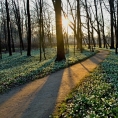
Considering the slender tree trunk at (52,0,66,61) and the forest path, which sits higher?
the slender tree trunk at (52,0,66,61)

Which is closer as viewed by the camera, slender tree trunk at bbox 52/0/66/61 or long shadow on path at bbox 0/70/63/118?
long shadow on path at bbox 0/70/63/118

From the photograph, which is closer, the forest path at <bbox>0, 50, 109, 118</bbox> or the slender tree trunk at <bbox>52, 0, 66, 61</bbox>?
the forest path at <bbox>0, 50, 109, 118</bbox>

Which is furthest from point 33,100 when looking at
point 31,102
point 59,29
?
point 59,29

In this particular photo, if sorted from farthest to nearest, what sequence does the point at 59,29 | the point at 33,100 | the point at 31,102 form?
the point at 59,29 → the point at 33,100 → the point at 31,102

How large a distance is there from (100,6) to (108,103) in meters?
51.7

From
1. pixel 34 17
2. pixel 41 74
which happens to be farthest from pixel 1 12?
pixel 41 74

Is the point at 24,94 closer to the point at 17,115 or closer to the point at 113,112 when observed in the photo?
the point at 17,115

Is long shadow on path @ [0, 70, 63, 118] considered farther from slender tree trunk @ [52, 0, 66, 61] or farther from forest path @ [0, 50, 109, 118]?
slender tree trunk @ [52, 0, 66, 61]

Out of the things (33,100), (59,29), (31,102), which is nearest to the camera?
(31,102)

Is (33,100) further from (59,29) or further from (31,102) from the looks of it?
(59,29)

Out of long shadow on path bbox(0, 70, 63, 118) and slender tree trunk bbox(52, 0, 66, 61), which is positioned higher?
slender tree trunk bbox(52, 0, 66, 61)

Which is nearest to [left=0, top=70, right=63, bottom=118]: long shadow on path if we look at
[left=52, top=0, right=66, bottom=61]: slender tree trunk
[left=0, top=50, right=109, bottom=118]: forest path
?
[left=0, top=50, right=109, bottom=118]: forest path

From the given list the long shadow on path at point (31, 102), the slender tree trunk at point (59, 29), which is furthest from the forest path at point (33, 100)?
the slender tree trunk at point (59, 29)

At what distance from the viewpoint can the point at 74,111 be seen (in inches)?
259
